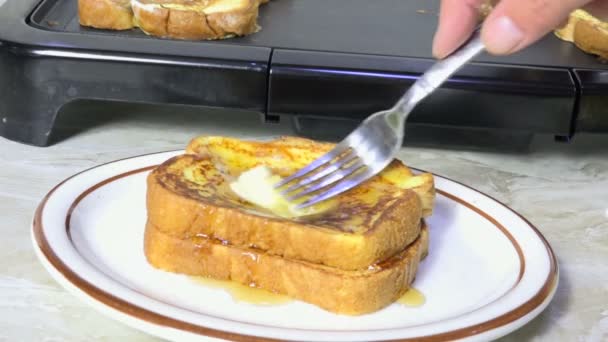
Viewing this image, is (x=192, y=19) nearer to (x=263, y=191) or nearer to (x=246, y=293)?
(x=263, y=191)

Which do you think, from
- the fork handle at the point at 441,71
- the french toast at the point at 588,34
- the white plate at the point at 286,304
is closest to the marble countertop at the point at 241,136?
the white plate at the point at 286,304

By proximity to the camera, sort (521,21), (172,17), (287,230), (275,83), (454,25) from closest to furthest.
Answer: (521,21), (287,230), (454,25), (275,83), (172,17)

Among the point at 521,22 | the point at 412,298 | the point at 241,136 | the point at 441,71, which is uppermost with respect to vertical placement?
the point at 521,22

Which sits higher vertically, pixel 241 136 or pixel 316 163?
pixel 316 163

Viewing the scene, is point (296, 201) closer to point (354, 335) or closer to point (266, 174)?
point (266, 174)

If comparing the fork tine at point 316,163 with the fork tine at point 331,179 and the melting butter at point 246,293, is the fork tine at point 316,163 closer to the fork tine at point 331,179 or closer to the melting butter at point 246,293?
the fork tine at point 331,179

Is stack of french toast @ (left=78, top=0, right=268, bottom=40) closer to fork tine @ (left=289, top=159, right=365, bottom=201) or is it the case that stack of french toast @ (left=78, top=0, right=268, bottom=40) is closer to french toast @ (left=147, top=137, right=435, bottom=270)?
french toast @ (left=147, top=137, right=435, bottom=270)

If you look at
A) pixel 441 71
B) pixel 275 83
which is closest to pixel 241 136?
pixel 275 83

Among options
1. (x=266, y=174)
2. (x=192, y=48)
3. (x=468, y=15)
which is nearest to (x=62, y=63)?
(x=192, y=48)

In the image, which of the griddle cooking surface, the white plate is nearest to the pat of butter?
the white plate
